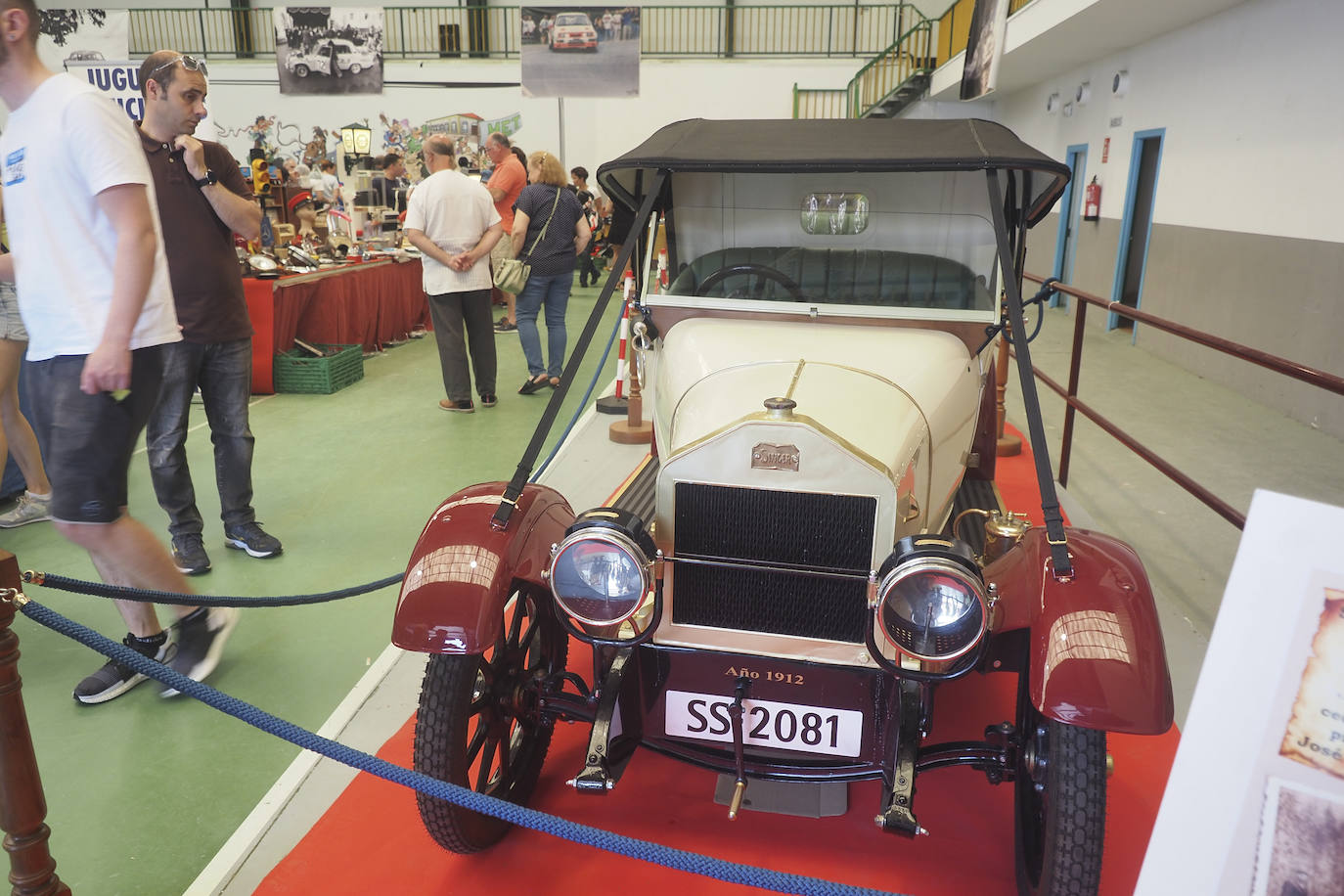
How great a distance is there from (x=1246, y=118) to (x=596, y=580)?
8652mm

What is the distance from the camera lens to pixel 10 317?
372 centimetres

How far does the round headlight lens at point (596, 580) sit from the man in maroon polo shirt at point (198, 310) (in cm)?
234

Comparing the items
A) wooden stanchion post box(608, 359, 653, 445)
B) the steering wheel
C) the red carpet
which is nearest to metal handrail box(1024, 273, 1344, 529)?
the red carpet

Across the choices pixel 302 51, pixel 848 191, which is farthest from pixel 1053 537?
pixel 302 51

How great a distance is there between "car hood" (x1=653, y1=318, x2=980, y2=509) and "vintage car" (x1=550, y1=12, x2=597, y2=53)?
1480 cm

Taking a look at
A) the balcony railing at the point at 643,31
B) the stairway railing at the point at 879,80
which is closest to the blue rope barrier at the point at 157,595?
the stairway railing at the point at 879,80

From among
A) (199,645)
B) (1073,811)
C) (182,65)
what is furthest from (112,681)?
(1073,811)

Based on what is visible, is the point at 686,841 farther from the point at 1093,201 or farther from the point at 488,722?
the point at 1093,201

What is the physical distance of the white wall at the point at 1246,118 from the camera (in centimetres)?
687

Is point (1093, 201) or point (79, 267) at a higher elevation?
point (1093, 201)

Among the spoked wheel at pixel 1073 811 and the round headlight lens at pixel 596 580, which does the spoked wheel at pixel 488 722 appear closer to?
the round headlight lens at pixel 596 580

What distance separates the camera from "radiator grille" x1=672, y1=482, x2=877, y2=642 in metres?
1.96

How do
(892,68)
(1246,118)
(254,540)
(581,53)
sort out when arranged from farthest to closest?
(892,68)
(581,53)
(1246,118)
(254,540)

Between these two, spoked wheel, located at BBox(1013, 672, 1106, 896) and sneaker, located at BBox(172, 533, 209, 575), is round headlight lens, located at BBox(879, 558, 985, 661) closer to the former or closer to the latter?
spoked wheel, located at BBox(1013, 672, 1106, 896)
